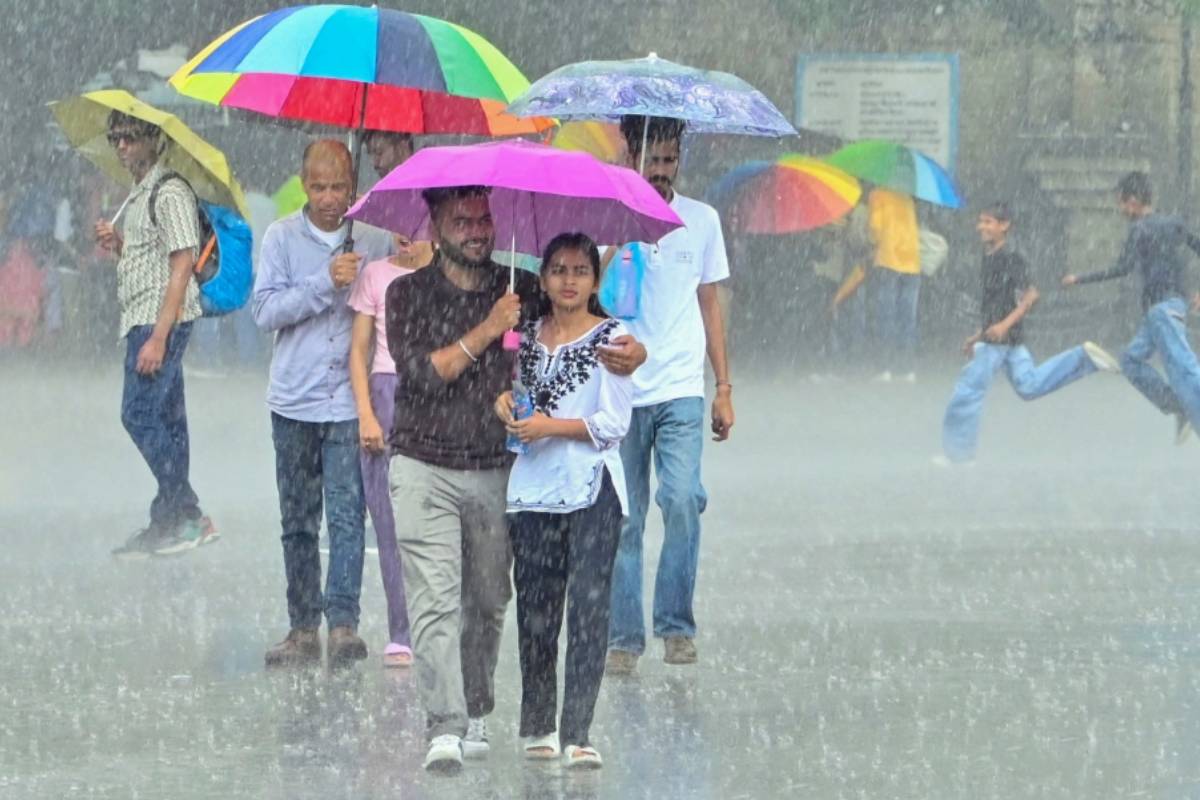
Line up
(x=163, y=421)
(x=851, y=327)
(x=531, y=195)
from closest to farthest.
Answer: (x=531, y=195)
(x=163, y=421)
(x=851, y=327)

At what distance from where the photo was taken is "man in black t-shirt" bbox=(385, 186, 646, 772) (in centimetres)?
677

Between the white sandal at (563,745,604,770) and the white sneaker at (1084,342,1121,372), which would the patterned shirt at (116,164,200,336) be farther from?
the white sneaker at (1084,342,1121,372)

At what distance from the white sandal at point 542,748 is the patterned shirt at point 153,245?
155 inches

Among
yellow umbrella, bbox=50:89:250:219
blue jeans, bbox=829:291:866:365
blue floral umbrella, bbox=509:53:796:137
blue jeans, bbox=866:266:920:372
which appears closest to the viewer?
blue floral umbrella, bbox=509:53:796:137

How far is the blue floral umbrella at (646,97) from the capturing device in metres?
7.96

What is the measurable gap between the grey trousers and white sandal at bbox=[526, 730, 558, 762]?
6.2 inches

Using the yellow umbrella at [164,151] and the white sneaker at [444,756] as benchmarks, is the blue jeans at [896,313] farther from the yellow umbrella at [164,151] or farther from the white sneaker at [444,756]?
the white sneaker at [444,756]

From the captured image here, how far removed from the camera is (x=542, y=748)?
6.90 meters

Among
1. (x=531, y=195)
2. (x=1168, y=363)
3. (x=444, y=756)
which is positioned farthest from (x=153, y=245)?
(x=1168, y=363)

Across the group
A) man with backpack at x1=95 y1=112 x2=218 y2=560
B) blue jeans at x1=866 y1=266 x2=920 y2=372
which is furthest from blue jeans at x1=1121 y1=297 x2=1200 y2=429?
blue jeans at x1=866 y1=266 x2=920 y2=372

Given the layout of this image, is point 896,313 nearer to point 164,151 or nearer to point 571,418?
point 164,151

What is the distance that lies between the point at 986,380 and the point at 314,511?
7.37 m

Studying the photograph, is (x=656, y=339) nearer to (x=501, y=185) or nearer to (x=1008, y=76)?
(x=501, y=185)

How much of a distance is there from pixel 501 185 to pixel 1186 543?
5752mm
